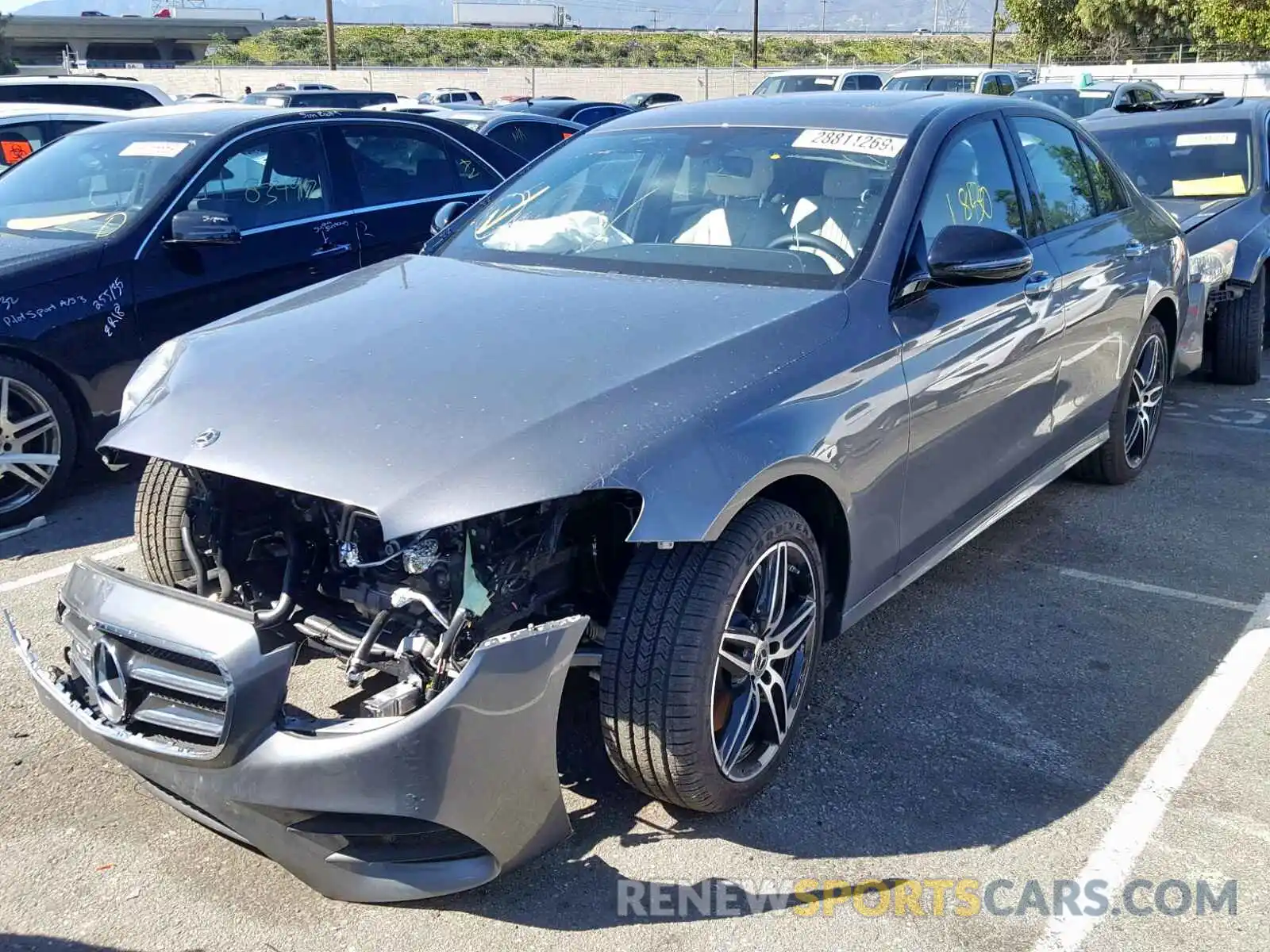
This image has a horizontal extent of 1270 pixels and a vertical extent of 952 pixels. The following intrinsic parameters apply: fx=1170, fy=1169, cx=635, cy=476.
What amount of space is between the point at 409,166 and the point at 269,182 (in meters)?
0.99

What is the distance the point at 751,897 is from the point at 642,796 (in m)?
0.47

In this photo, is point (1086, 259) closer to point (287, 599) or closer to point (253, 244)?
point (287, 599)

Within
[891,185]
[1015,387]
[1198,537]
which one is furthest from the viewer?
[1198,537]

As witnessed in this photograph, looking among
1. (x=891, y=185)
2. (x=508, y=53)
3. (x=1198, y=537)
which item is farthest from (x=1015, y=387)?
(x=508, y=53)

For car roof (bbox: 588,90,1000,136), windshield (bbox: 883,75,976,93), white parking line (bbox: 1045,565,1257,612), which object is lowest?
white parking line (bbox: 1045,565,1257,612)

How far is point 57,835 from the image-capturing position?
2.97 m

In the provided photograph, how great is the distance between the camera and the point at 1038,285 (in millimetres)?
4109

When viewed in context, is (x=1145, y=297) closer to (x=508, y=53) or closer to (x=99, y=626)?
(x=99, y=626)

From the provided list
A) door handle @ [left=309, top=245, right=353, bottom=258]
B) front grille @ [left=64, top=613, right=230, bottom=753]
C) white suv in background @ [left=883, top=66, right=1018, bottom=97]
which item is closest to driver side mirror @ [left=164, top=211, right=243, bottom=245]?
door handle @ [left=309, top=245, right=353, bottom=258]

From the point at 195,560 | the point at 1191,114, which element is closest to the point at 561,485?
the point at 195,560

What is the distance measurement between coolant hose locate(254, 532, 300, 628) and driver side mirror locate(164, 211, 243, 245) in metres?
2.90

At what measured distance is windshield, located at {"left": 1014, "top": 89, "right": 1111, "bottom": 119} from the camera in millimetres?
14812
